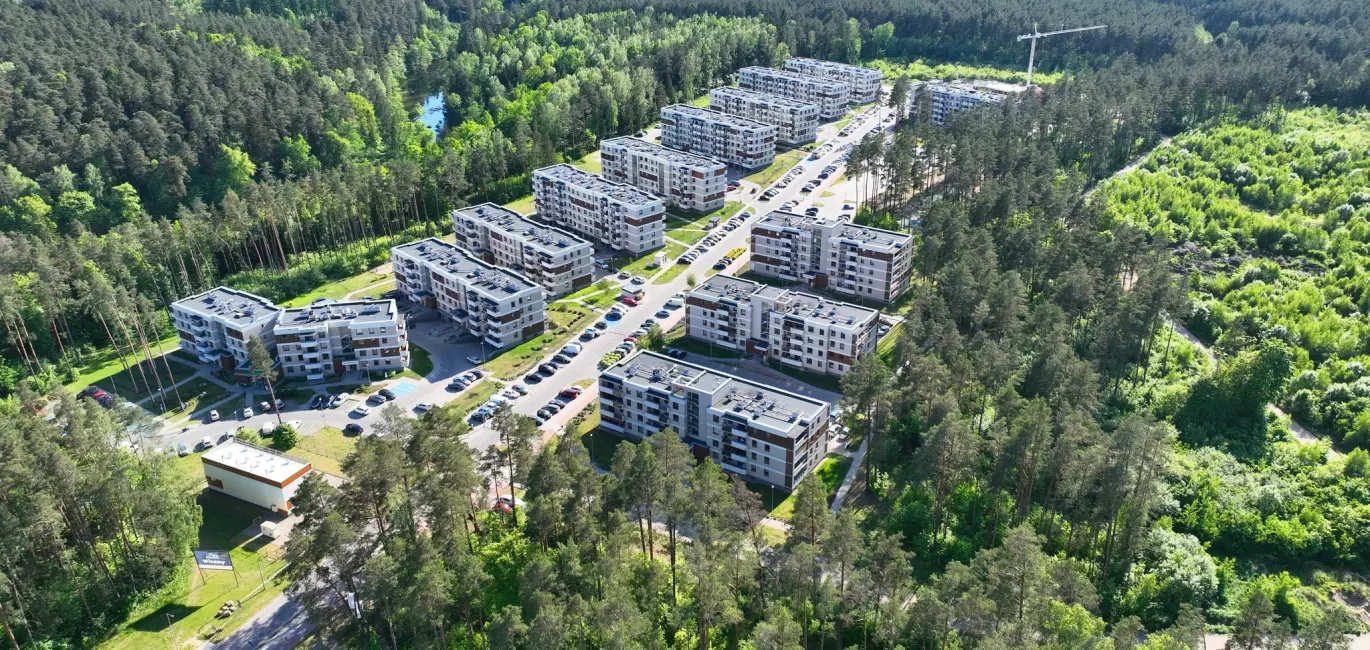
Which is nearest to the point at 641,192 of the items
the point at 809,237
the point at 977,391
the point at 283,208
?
the point at 809,237

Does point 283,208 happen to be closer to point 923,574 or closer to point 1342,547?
point 923,574

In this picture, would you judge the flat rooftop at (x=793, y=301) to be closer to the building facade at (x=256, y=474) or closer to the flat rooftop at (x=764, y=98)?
the building facade at (x=256, y=474)

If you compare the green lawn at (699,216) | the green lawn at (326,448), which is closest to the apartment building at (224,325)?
the green lawn at (326,448)

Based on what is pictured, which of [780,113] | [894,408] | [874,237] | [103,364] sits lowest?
[103,364]

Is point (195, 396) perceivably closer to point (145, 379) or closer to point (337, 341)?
point (145, 379)

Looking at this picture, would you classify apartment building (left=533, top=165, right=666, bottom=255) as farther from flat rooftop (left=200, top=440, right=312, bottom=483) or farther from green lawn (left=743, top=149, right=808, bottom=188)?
flat rooftop (left=200, top=440, right=312, bottom=483)

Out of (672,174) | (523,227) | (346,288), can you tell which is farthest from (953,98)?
(346,288)
